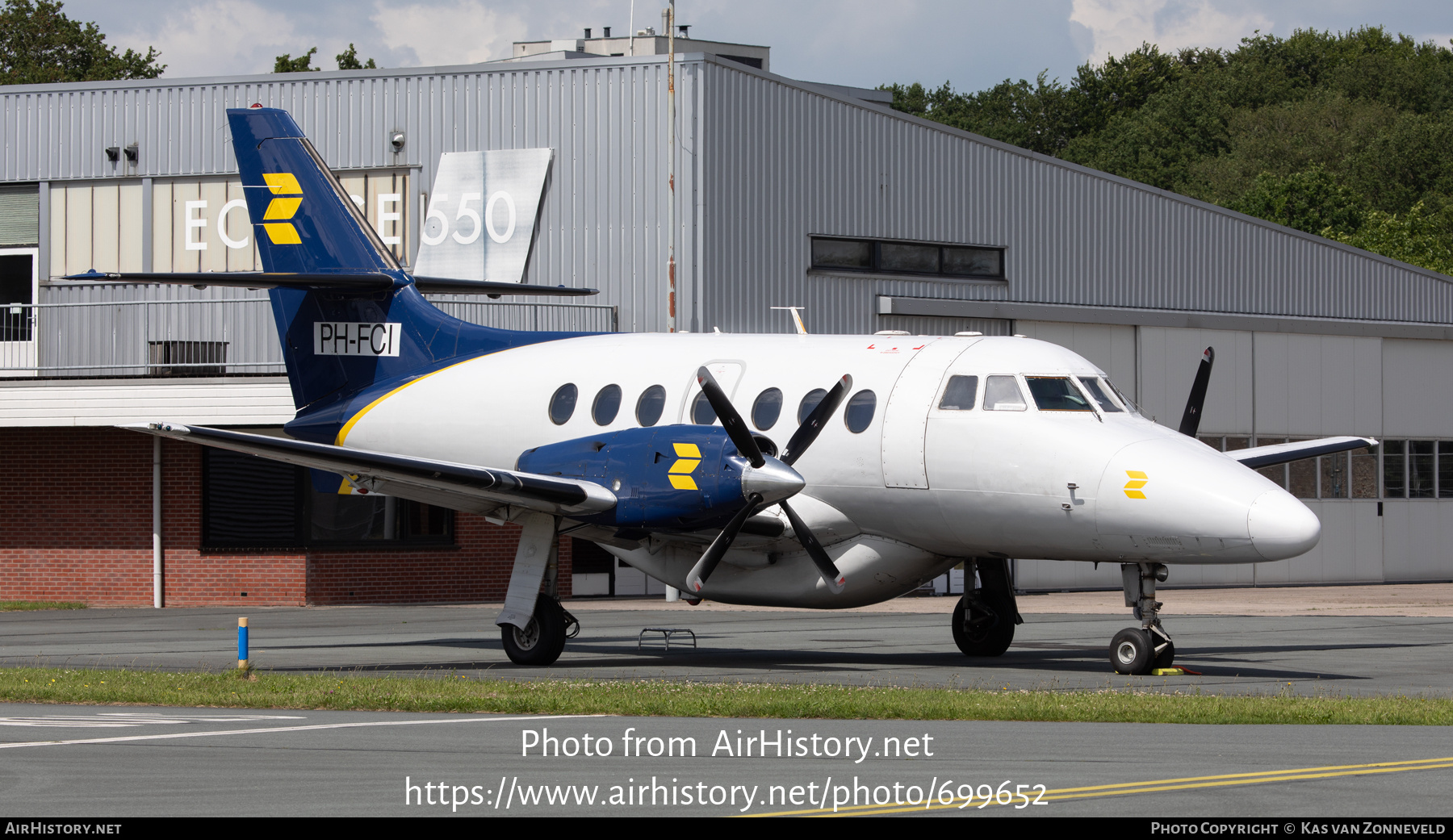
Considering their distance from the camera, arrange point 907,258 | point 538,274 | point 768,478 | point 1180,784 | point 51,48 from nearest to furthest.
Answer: point 1180,784, point 768,478, point 538,274, point 907,258, point 51,48

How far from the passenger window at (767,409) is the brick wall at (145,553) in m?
14.4

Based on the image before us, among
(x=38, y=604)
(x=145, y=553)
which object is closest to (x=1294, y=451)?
(x=145, y=553)

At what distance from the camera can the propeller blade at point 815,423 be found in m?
17.4

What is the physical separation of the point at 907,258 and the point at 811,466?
1745 centimetres

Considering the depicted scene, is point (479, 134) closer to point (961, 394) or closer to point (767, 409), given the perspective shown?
point (767, 409)

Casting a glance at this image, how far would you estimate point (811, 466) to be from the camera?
59.6 feet

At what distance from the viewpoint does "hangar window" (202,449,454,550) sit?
3145cm

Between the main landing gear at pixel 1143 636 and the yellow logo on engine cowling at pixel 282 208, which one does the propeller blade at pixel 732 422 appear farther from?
the yellow logo on engine cowling at pixel 282 208

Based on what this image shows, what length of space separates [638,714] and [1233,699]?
5.05 metres

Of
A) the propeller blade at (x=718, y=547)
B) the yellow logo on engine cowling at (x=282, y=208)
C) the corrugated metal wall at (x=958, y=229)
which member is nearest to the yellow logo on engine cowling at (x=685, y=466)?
the propeller blade at (x=718, y=547)

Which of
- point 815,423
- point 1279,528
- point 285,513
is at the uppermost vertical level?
point 815,423

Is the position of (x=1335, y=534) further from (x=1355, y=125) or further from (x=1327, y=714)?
(x=1355, y=125)

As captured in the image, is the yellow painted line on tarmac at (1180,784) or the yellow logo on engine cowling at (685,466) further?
the yellow logo on engine cowling at (685,466)
